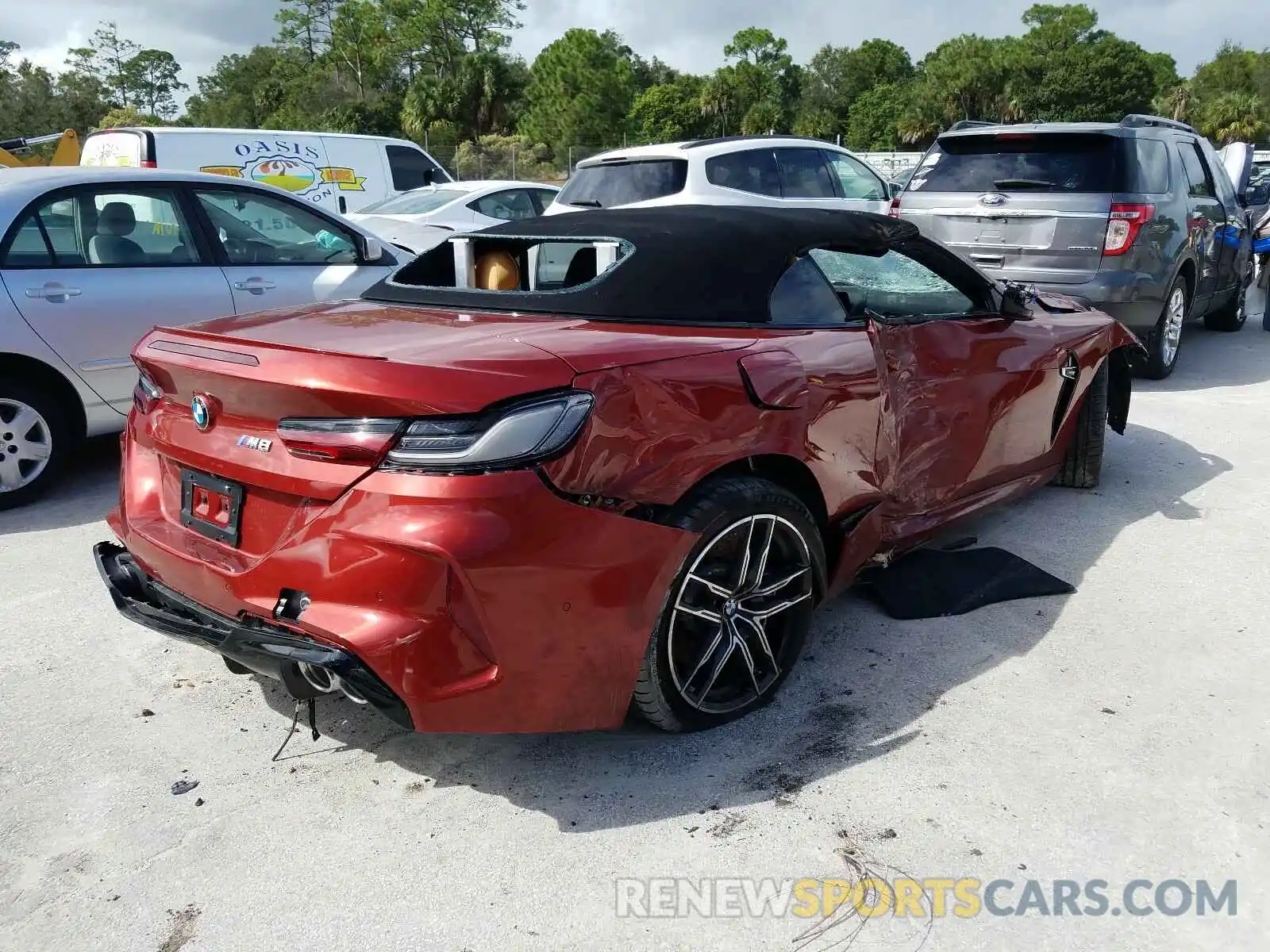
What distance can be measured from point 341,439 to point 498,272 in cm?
160

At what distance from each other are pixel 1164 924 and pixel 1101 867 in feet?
0.60

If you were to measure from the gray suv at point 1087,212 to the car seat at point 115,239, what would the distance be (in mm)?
4966

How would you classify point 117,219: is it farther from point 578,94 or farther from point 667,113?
point 667,113

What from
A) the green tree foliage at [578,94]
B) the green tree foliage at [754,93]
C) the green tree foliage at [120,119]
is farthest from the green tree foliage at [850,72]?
the green tree foliage at [120,119]

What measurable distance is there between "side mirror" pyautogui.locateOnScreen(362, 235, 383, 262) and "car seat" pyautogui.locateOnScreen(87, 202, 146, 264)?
1.21 metres

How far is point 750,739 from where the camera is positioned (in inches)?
112

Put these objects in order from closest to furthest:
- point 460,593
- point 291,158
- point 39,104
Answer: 1. point 460,593
2. point 291,158
3. point 39,104

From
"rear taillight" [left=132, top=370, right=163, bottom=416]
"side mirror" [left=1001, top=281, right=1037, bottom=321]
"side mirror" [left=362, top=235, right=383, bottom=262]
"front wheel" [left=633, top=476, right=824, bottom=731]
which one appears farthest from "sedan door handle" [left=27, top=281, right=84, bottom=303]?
"side mirror" [left=1001, top=281, right=1037, bottom=321]

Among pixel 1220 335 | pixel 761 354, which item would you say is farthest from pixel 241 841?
Answer: pixel 1220 335

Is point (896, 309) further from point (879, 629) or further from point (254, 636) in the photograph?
point (254, 636)

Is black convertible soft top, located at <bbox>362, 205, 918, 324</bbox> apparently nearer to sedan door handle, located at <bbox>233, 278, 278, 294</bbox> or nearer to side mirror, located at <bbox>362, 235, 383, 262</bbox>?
sedan door handle, located at <bbox>233, 278, 278, 294</bbox>

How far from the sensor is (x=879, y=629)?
11.6ft

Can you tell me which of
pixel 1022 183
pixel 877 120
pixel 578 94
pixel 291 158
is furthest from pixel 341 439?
pixel 877 120

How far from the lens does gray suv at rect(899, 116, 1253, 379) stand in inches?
276
